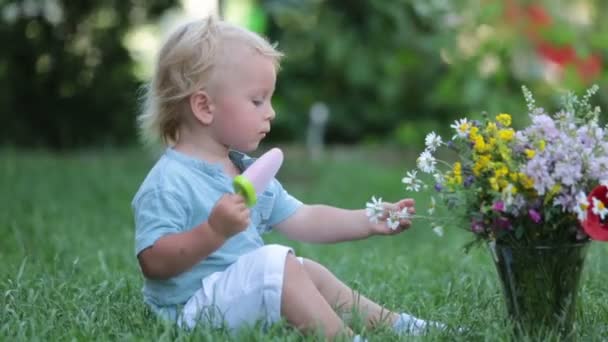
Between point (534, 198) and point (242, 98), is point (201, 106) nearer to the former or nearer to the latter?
point (242, 98)

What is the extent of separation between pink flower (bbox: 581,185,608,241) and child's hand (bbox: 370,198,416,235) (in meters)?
0.49

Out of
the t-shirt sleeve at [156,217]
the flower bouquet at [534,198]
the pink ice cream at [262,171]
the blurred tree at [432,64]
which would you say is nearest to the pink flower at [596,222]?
the flower bouquet at [534,198]

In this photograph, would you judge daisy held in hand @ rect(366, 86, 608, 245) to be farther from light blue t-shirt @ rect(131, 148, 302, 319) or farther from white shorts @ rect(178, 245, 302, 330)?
light blue t-shirt @ rect(131, 148, 302, 319)

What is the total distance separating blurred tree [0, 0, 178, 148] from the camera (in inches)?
336

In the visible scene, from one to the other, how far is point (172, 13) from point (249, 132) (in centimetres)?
641

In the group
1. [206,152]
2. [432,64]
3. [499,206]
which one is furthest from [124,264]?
[432,64]

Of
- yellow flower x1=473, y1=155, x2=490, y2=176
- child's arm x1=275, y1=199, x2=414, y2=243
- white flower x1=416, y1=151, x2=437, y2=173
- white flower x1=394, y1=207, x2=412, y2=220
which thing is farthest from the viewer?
child's arm x1=275, y1=199, x2=414, y2=243

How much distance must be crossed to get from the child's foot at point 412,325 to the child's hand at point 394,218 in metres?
0.24

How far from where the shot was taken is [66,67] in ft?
28.2

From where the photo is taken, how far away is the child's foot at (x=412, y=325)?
2.61 metres

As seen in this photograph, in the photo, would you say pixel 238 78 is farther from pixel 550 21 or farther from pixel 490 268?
pixel 550 21

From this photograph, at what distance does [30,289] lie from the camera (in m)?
2.96

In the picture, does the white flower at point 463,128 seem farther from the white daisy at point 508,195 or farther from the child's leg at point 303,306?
the child's leg at point 303,306

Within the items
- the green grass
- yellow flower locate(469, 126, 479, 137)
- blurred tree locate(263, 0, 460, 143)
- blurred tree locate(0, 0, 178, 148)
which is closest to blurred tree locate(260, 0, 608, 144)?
blurred tree locate(263, 0, 460, 143)
